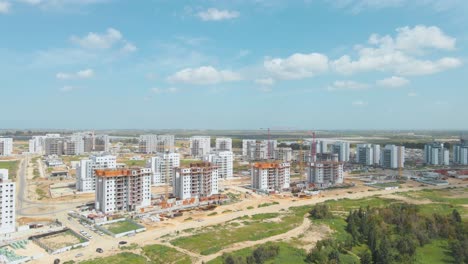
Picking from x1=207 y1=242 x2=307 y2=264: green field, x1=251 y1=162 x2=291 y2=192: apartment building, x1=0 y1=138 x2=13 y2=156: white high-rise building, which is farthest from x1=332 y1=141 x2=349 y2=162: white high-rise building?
x1=0 y1=138 x2=13 y2=156: white high-rise building

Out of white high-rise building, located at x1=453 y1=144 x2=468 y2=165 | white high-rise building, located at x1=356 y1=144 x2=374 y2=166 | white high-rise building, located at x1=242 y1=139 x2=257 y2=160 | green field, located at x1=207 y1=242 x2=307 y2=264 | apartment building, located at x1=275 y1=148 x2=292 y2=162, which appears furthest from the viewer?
white high-rise building, located at x1=242 y1=139 x2=257 y2=160

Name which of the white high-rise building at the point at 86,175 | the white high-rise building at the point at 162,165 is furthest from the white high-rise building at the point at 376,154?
the white high-rise building at the point at 86,175

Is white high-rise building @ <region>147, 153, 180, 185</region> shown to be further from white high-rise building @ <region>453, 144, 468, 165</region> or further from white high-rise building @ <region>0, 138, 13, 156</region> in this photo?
white high-rise building @ <region>453, 144, 468, 165</region>

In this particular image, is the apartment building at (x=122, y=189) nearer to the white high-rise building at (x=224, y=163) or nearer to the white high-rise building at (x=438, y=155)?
the white high-rise building at (x=224, y=163)

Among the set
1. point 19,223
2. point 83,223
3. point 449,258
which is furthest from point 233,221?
point 19,223

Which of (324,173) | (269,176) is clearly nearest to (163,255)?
(269,176)

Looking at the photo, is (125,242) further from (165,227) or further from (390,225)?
(390,225)
